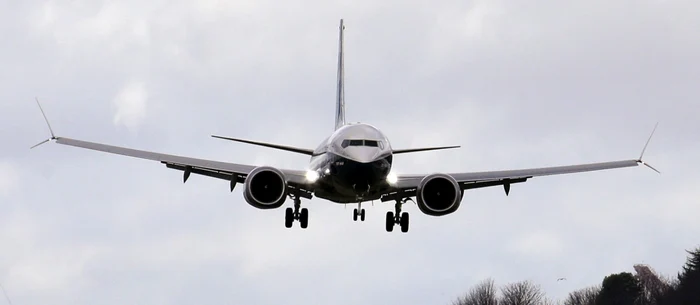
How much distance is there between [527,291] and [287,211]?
40856mm

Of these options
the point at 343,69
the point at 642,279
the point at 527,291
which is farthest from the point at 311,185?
the point at 642,279

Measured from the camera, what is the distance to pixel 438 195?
59.3 m

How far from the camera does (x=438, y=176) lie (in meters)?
59.2

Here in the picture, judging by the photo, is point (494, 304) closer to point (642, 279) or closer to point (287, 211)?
point (642, 279)

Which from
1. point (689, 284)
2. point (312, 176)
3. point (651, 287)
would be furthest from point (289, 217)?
point (651, 287)

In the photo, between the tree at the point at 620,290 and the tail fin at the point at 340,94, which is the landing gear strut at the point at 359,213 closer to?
the tail fin at the point at 340,94

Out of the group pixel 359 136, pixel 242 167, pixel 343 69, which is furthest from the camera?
pixel 343 69

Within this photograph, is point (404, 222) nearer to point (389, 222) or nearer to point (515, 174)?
point (389, 222)

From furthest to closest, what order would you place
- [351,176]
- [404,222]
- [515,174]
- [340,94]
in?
1. [340,94]
2. [404,222]
3. [515,174]
4. [351,176]

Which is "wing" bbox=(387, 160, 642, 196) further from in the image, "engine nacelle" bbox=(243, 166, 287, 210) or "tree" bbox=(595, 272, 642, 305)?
"tree" bbox=(595, 272, 642, 305)

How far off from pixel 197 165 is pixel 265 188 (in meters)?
4.27

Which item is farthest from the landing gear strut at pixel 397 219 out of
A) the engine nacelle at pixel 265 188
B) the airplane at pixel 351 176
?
the engine nacelle at pixel 265 188

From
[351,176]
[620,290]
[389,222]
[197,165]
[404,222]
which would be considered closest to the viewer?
[351,176]

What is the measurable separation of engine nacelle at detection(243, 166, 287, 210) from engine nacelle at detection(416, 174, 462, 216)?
5.53 metres
